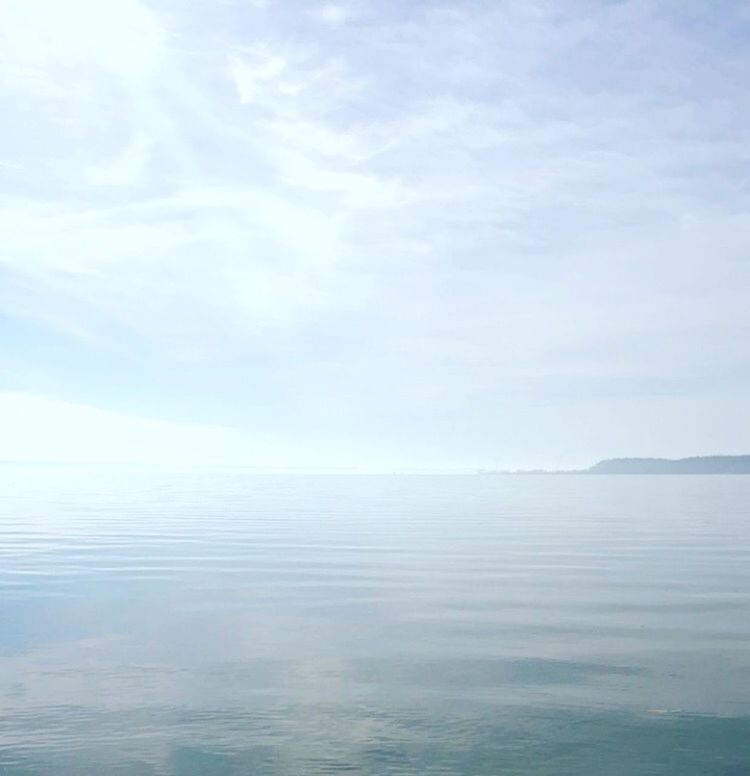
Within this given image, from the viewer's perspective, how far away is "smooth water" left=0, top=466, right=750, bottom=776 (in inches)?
534

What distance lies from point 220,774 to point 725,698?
9.13 metres

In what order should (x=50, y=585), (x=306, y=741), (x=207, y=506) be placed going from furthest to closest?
(x=207, y=506)
(x=50, y=585)
(x=306, y=741)

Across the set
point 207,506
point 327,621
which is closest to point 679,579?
point 327,621

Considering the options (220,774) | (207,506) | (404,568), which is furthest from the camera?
(207,506)

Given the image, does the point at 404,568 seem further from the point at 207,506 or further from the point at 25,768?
the point at 207,506

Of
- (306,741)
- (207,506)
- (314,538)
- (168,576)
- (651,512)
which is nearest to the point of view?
(306,741)

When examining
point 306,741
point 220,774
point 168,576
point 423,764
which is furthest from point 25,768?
point 168,576

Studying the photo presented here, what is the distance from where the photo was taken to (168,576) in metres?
33.2

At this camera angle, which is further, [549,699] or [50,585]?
[50,585]

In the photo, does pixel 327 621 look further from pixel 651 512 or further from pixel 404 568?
pixel 651 512

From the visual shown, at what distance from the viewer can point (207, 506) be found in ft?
273

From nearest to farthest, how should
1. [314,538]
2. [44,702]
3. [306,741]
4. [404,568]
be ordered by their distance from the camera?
1. [306,741]
2. [44,702]
3. [404,568]
4. [314,538]

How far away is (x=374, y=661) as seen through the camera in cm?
1938

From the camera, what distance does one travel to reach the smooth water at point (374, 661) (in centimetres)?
1356
